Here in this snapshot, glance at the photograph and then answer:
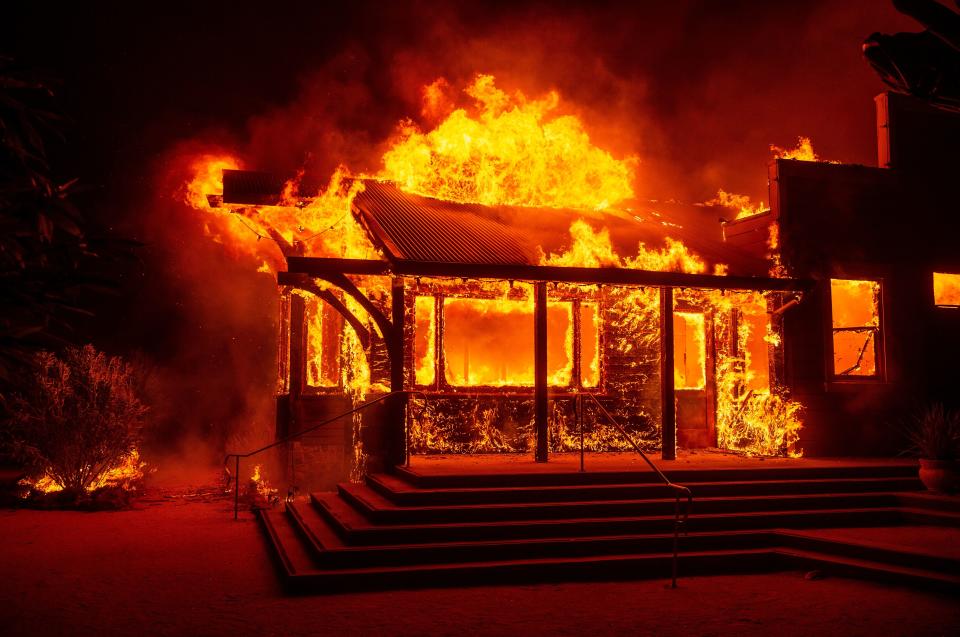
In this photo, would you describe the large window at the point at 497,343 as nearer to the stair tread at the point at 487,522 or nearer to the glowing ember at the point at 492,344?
the glowing ember at the point at 492,344

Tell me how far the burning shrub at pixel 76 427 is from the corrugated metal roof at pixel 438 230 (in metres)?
5.64

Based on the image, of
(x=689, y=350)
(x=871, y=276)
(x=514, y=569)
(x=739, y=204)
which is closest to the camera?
(x=514, y=569)

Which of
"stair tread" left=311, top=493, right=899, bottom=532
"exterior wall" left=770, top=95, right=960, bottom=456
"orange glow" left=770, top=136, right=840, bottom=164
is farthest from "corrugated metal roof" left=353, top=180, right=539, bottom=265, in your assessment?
"orange glow" left=770, top=136, right=840, bottom=164

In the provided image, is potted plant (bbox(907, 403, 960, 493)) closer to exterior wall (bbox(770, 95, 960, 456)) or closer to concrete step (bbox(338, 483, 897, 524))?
concrete step (bbox(338, 483, 897, 524))

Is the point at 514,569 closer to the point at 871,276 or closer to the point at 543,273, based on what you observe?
the point at 543,273

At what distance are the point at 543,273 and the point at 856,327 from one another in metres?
6.06

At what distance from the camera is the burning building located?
12.2 m

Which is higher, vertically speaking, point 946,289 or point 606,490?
point 946,289

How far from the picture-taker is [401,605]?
6727 mm

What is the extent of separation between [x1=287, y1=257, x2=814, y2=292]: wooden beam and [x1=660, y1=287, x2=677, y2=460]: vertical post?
0.42 metres

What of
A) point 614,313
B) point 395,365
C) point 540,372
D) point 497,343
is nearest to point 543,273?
point 540,372

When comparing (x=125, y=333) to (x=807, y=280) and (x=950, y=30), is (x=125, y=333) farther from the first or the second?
(x=950, y=30)

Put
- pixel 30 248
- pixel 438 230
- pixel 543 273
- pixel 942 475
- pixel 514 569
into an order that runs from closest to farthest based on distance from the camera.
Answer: pixel 30 248, pixel 514 569, pixel 942 475, pixel 543 273, pixel 438 230

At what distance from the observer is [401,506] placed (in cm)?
861
